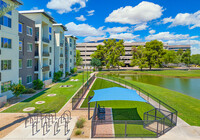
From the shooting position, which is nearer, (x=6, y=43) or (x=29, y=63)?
(x=6, y=43)

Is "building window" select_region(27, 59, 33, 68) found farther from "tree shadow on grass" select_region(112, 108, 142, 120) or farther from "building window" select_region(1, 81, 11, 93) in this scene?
"tree shadow on grass" select_region(112, 108, 142, 120)

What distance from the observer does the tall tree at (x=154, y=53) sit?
75794 millimetres

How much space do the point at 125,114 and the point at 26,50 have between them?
69.1ft

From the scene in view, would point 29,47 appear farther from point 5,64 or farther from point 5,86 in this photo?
point 5,86

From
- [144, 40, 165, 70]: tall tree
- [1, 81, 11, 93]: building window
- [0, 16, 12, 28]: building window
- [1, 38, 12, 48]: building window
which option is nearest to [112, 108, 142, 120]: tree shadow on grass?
[1, 81, 11, 93]: building window

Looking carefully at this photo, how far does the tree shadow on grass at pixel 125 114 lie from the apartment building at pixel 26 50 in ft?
57.1

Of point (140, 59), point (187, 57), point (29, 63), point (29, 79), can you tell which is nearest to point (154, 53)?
point (140, 59)

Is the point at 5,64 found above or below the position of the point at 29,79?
above

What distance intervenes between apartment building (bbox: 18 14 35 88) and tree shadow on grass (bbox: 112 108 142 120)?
57.1 feet

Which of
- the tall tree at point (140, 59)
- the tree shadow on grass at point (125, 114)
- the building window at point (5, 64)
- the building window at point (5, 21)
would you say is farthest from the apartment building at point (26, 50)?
the tall tree at point (140, 59)

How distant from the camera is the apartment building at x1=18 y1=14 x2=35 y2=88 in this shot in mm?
23750

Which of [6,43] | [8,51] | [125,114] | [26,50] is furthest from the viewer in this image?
[26,50]

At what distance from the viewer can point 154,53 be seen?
7569cm

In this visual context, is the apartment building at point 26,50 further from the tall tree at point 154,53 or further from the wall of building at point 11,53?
the tall tree at point 154,53
